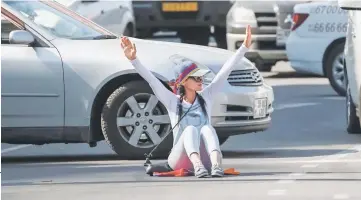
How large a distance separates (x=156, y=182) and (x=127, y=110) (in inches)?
71.3

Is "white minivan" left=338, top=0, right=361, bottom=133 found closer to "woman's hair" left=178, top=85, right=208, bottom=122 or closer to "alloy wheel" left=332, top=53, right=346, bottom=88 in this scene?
"woman's hair" left=178, top=85, right=208, bottom=122

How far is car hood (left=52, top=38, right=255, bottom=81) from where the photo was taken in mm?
11961

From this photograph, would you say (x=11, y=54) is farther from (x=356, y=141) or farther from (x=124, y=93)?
(x=356, y=141)

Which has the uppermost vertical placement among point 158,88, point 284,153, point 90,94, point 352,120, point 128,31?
point 158,88

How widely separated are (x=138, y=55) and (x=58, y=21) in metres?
0.95

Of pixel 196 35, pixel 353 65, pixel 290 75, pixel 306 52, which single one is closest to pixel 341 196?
pixel 353 65

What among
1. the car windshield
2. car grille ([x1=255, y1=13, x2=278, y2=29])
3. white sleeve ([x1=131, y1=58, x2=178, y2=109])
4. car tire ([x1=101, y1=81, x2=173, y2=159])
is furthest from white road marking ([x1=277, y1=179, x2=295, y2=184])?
car grille ([x1=255, y1=13, x2=278, y2=29])

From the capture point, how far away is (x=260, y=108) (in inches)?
488

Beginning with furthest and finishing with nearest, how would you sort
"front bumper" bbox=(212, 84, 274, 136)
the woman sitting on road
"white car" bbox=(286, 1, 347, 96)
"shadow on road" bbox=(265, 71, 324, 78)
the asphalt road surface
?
"shadow on road" bbox=(265, 71, 324, 78), "white car" bbox=(286, 1, 347, 96), "front bumper" bbox=(212, 84, 274, 136), the woman sitting on road, the asphalt road surface

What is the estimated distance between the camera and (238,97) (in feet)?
40.0

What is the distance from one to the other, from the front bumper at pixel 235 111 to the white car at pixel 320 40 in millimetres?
7285

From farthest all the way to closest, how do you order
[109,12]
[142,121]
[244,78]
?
1. [109,12]
2. [244,78]
3. [142,121]

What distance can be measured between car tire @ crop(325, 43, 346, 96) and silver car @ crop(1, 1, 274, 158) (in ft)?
25.0

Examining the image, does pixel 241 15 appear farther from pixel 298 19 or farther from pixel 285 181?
pixel 285 181
